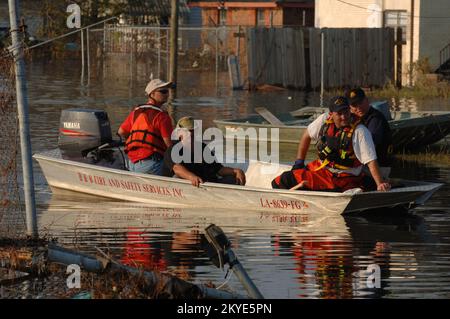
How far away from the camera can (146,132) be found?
51.6 ft

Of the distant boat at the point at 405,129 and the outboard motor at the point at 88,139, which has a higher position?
the outboard motor at the point at 88,139

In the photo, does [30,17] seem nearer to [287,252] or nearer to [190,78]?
[190,78]

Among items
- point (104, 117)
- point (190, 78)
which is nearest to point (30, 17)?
point (190, 78)

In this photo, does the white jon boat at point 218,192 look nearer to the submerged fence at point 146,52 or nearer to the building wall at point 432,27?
the building wall at point 432,27

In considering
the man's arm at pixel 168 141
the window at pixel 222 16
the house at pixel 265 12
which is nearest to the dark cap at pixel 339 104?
the man's arm at pixel 168 141

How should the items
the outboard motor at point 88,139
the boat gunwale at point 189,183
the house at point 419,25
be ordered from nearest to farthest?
the boat gunwale at point 189,183 < the outboard motor at point 88,139 < the house at point 419,25

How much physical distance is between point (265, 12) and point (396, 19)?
17.1m

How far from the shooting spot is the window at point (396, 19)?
40.9 m

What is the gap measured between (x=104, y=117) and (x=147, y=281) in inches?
300

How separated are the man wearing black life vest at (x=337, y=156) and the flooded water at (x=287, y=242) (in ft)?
1.46

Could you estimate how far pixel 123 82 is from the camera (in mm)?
43594

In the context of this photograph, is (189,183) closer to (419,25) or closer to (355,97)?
(355,97)

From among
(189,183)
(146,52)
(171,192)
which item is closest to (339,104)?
(189,183)

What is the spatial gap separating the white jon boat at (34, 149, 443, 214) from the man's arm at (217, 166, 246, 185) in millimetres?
384
